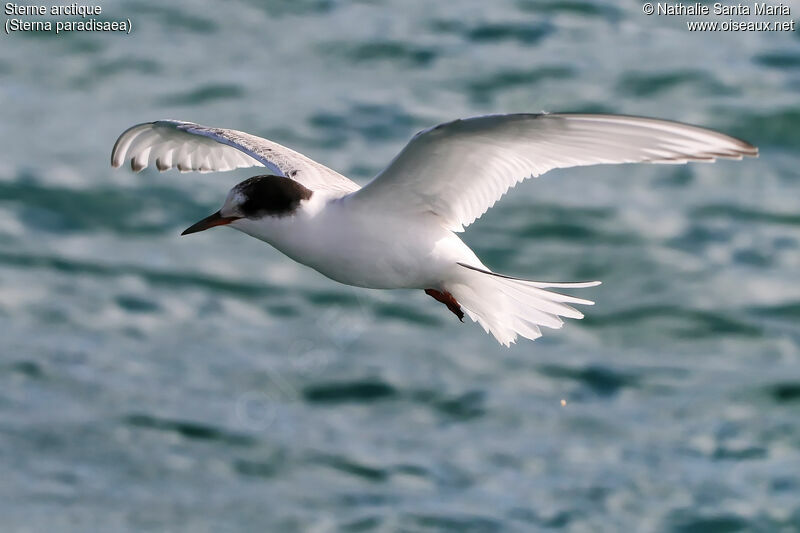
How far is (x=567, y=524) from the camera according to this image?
17062 millimetres

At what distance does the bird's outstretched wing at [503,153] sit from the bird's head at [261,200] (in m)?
0.25

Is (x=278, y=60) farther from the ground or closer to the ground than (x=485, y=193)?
farther from the ground

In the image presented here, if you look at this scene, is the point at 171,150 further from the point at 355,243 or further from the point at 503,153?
the point at 503,153

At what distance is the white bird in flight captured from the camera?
4902 mm

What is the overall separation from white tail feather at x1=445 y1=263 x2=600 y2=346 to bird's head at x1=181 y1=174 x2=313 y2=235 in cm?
85

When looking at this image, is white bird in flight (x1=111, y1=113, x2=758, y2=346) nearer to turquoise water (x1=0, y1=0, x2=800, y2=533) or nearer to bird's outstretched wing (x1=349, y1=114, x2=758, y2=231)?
bird's outstretched wing (x1=349, y1=114, x2=758, y2=231)

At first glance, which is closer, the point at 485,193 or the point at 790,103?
the point at 485,193

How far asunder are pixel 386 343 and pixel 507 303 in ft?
41.7

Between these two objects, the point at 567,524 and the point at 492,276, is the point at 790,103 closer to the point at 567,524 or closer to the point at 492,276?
the point at 567,524

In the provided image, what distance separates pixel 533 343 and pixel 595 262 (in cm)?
156

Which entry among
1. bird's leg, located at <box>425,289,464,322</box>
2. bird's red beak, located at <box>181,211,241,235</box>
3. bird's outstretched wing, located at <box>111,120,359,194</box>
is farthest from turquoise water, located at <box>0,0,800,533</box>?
bird's red beak, located at <box>181,211,241,235</box>

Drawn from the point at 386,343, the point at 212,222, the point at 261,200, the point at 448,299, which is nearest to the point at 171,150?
the point at 212,222

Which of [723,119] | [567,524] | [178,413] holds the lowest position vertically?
[567,524]

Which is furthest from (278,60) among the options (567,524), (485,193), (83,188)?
(485,193)
